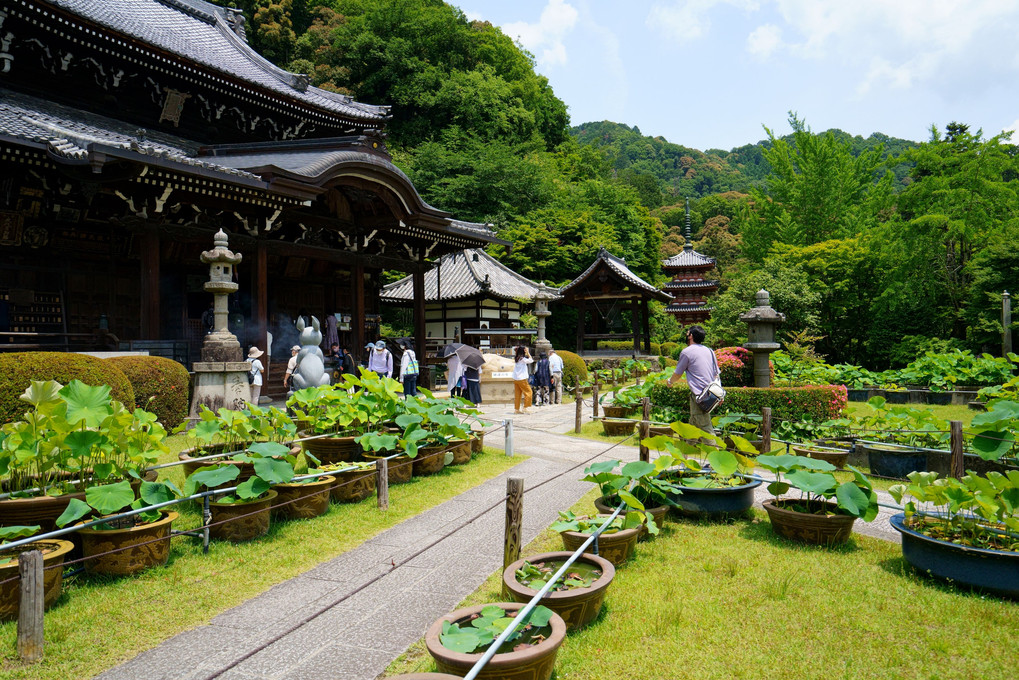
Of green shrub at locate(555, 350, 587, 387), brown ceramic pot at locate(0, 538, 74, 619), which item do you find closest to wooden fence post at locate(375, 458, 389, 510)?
brown ceramic pot at locate(0, 538, 74, 619)

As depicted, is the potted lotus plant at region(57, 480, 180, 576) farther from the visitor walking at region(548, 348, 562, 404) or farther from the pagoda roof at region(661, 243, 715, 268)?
the pagoda roof at region(661, 243, 715, 268)

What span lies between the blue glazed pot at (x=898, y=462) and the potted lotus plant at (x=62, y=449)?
8777 mm

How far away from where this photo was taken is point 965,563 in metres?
4.22

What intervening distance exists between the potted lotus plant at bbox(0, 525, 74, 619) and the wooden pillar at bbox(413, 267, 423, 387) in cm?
1311

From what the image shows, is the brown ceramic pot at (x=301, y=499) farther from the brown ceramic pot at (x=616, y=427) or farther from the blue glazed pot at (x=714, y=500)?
the brown ceramic pot at (x=616, y=427)

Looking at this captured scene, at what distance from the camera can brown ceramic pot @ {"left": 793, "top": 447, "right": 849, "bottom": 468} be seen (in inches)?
337

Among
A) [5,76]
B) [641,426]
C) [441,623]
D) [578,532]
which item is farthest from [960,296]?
[5,76]

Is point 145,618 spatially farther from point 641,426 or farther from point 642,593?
point 641,426

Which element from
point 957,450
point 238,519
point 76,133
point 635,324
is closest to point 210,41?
point 76,133

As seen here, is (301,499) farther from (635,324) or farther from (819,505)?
(635,324)

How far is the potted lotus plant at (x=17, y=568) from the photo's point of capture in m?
3.67

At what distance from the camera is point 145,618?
3.93 meters

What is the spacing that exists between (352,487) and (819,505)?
467cm

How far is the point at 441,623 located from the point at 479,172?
32.6m
